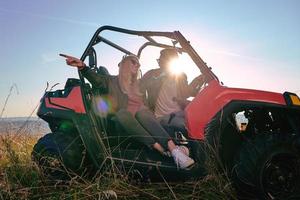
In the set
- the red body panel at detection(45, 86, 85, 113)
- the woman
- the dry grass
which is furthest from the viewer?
the red body panel at detection(45, 86, 85, 113)

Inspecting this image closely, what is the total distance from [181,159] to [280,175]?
90cm

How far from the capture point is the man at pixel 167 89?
4863mm

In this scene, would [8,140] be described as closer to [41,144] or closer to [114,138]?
[41,144]

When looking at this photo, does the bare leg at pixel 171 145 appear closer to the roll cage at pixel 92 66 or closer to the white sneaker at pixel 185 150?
the white sneaker at pixel 185 150

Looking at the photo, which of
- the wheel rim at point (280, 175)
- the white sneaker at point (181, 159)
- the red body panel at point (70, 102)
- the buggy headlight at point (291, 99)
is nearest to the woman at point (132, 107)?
the white sneaker at point (181, 159)

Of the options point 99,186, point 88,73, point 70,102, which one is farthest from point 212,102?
point 70,102

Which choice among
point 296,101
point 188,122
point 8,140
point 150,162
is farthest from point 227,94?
point 8,140

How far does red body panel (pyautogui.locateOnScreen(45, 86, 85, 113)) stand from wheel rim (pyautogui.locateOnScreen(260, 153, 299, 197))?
6.61 feet

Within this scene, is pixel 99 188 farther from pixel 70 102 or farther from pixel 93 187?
pixel 70 102

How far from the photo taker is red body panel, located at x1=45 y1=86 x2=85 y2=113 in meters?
4.64

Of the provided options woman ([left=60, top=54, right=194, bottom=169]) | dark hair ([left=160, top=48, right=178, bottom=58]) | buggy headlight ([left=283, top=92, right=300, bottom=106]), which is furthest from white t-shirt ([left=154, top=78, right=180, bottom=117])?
buggy headlight ([left=283, top=92, right=300, bottom=106])

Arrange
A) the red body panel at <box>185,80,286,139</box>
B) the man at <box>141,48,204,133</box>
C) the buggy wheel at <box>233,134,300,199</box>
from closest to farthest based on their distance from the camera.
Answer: the buggy wheel at <box>233,134,300,199</box>
the red body panel at <box>185,80,286,139</box>
the man at <box>141,48,204,133</box>

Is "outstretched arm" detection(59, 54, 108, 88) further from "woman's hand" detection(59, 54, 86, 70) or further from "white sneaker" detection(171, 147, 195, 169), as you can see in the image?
"white sneaker" detection(171, 147, 195, 169)

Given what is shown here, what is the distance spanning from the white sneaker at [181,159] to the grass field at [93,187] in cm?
18
